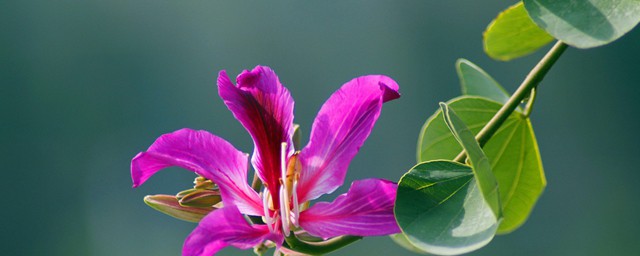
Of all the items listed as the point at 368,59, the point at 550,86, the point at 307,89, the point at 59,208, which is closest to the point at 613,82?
the point at 550,86

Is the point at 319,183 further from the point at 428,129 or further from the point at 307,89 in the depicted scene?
the point at 307,89

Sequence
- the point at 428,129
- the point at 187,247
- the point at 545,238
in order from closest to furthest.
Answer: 1. the point at 187,247
2. the point at 428,129
3. the point at 545,238

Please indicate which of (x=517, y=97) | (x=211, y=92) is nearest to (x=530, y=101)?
(x=517, y=97)

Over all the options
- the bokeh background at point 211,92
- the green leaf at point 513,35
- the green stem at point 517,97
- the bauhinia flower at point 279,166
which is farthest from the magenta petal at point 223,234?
the bokeh background at point 211,92

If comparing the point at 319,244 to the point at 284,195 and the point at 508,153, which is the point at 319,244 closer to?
the point at 284,195

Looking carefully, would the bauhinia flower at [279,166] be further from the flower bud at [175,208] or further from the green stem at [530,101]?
the green stem at [530,101]
